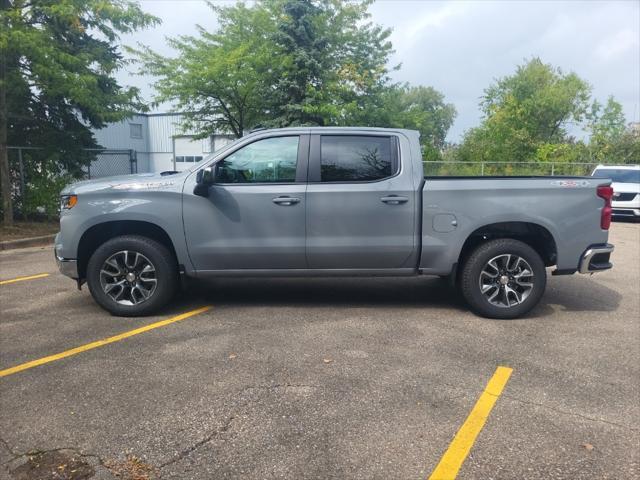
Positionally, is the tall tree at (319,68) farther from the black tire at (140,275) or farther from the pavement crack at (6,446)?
the pavement crack at (6,446)

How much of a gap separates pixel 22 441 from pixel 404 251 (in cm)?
362

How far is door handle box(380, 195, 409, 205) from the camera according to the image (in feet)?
16.9

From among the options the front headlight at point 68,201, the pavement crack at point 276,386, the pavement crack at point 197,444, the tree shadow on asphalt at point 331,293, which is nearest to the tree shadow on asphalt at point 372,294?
the tree shadow on asphalt at point 331,293

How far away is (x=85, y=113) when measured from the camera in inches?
522

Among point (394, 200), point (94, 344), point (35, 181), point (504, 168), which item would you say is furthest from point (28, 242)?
point (504, 168)

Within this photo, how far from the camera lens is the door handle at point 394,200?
16.9ft

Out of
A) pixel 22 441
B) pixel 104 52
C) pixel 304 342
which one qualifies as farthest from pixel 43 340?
pixel 104 52

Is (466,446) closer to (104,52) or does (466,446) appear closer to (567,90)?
(104,52)

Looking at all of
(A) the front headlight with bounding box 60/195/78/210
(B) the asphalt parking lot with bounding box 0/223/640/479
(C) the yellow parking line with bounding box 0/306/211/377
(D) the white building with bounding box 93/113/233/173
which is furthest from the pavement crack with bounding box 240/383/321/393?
(D) the white building with bounding box 93/113/233/173

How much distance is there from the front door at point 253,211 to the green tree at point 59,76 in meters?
6.72

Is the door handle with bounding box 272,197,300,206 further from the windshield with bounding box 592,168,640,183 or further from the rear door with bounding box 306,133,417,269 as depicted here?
the windshield with bounding box 592,168,640,183

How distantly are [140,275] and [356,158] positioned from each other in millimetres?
2534

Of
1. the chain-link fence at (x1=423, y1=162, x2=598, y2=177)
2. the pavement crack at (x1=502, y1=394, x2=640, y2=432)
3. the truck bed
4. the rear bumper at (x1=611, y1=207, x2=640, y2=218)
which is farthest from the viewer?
the chain-link fence at (x1=423, y1=162, x2=598, y2=177)

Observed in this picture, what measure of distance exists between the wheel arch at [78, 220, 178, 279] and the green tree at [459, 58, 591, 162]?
34.0 m
